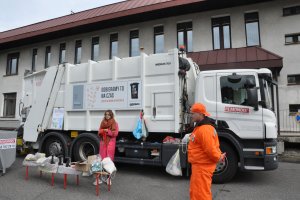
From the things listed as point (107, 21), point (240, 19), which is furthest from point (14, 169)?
point (240, 19)

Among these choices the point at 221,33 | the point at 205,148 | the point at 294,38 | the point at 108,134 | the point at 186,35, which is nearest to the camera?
the point at 205,148

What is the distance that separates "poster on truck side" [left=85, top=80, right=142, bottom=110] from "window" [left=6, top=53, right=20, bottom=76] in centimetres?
1492

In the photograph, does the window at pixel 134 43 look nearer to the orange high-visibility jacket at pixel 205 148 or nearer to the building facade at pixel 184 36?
the building facade at pixel 184 36

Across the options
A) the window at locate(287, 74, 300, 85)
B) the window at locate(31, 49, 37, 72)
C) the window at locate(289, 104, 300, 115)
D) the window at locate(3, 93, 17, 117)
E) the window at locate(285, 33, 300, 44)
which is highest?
the window at locate(31, 49, 37, 72)

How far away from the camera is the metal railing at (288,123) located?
10880 mm

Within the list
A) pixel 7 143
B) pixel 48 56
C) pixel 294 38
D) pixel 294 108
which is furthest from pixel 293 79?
pixel 48 56

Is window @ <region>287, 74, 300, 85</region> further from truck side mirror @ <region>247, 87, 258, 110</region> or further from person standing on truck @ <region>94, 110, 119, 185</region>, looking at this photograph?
person standing on truck @ <region>94, 110, 119, 185</region>

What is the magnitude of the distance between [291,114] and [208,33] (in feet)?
17.9

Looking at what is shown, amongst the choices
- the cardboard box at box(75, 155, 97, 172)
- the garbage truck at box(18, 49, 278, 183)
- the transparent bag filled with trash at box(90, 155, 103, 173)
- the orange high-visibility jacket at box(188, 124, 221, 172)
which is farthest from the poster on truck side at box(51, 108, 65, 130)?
the orange high-visibility jacket at box(188, 124, 221, 172)

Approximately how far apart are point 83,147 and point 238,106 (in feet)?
13.9

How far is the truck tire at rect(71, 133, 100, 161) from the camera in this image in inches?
276

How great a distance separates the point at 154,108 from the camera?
626 cm

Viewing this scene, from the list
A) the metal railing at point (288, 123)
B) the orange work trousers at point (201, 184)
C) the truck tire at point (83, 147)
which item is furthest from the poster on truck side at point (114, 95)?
the metal railing at point (288, 123)

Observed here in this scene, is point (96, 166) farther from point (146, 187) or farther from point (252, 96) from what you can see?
point (252, 96)
